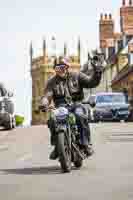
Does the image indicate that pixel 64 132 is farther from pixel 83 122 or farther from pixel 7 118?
pixel 7 118

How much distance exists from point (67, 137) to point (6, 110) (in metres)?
25.1

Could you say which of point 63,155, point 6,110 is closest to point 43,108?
point 63,155

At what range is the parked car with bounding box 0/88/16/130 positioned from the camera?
119 feet

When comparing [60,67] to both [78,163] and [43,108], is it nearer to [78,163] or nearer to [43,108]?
[43,108]

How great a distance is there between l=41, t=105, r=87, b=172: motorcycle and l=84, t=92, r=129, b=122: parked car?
31.7 m

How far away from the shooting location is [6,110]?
37094mm

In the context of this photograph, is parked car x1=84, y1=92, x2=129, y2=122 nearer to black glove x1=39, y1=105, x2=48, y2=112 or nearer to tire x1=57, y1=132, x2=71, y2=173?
black glove x1=39, y1=105, x2=48, y2=112

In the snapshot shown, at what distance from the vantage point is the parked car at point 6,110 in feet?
119

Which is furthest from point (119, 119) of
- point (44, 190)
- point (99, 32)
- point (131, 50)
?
point (99, 32)

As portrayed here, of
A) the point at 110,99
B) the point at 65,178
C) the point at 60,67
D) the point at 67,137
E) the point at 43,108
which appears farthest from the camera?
the point at 110,99

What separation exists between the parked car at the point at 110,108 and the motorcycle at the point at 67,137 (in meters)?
31.7

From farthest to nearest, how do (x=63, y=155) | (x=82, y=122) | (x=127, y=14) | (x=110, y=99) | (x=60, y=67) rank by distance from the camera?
(x=127, y=14) → (x=110, y=99) → (x=82, y=122) → (x=60, y=67) → (x=63, y=155)

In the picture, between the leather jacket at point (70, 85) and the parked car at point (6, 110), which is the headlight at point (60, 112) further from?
the parked car at point (6, 110)

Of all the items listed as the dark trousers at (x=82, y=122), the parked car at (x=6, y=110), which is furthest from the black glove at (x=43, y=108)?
the parked car at (x=6, y=110)
